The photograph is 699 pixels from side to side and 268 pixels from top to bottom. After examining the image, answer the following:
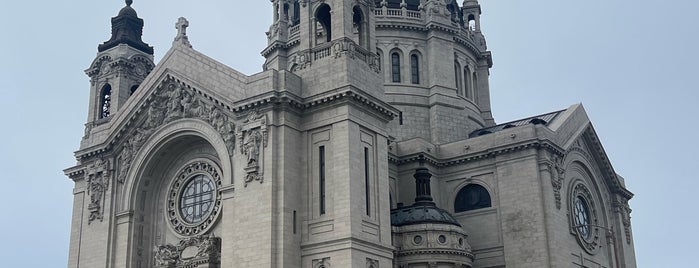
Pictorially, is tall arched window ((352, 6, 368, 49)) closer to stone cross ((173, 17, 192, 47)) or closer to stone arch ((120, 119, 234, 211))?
stone arch ((120, 119, 234, 211))

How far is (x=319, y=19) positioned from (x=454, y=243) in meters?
11.8

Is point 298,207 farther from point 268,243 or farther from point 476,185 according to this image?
point 476,185

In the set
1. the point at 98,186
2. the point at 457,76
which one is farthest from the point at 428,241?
the point at 457,76

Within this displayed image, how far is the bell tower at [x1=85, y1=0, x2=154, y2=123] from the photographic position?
45844mm

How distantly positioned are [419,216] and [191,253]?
34.5ft

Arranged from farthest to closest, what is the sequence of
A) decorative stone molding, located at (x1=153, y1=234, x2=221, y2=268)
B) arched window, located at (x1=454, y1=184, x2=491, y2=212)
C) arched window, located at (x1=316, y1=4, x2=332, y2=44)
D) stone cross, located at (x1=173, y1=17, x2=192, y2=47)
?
1. arched window, located at (x1=454, y1=184, x2=491, y2=212)
2. stone cross, located at (x1=173, y1=17, x2=192, y2=47)
3. arched window, located at (x1=316, y1=4, x2=332, y2=44)
4. decorative stone molding, located at (x1=153, y1=234, x2=221, y2=268)

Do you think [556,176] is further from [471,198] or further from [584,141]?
[584,141]

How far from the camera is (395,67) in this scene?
55.9 meters

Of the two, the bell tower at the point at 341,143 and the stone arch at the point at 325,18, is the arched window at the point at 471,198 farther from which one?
the stone arch at the point at 325,18

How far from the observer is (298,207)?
113ft

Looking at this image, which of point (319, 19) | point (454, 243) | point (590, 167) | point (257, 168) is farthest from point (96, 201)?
point (590, 167)

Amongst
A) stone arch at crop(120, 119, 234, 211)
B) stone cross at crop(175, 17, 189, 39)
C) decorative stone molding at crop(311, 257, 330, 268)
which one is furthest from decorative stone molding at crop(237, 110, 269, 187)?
stone cross at crop(175, 17, 189, 39)

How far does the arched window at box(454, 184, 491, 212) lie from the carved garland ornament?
1420cm

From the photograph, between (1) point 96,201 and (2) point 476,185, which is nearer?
(1) point 96,201
